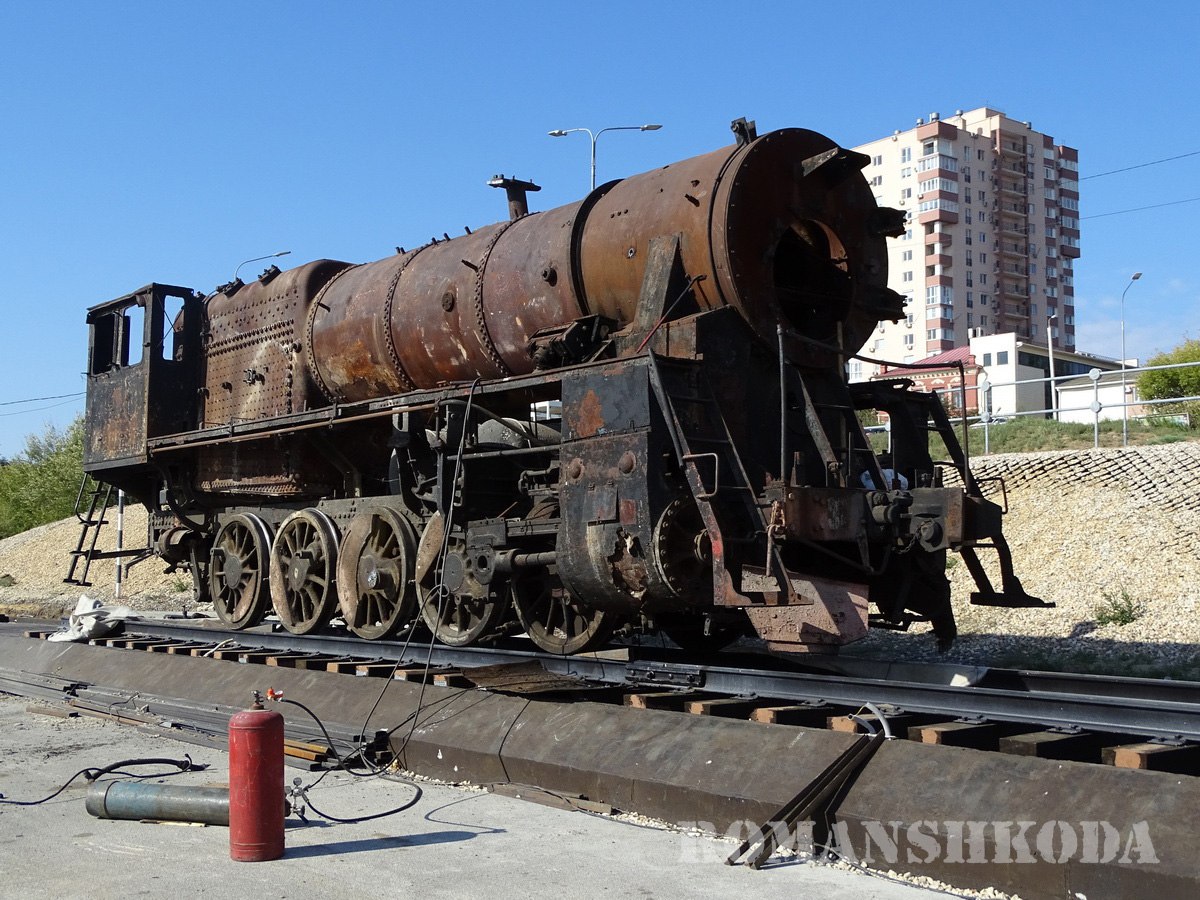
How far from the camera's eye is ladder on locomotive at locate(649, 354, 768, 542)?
6.87m

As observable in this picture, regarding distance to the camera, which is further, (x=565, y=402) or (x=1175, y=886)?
(x=565, y=402)

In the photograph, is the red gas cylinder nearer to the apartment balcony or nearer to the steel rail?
the steel rail

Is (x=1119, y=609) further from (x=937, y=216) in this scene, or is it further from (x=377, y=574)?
(x=937, y=216)

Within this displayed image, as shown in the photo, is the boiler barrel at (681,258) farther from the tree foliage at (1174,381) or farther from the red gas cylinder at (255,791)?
the tree foliage at (1174,381)

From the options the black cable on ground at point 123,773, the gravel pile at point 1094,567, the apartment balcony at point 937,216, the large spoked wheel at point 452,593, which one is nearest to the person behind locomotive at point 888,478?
the gravel pile at point 1094,567

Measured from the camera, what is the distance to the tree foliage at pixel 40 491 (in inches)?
1606

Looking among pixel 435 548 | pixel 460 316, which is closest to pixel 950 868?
pixel 435 548

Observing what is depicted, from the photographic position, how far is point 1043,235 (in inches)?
3775

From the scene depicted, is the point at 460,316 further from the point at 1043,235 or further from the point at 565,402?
the point at 1043,235

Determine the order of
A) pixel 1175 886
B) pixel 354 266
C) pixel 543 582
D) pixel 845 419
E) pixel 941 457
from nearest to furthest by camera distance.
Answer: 1. pixel 1175 886
2. pixel 845 419
3. pixel 543 582
4. pixel 354 266
5. pixel 941 457

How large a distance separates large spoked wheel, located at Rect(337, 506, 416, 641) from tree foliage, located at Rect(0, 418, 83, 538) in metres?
33.6

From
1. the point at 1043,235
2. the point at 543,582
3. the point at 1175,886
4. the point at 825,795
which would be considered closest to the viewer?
the point at 1175,886

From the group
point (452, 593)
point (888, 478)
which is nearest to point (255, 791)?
point (452, 593)

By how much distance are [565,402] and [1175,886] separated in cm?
473
